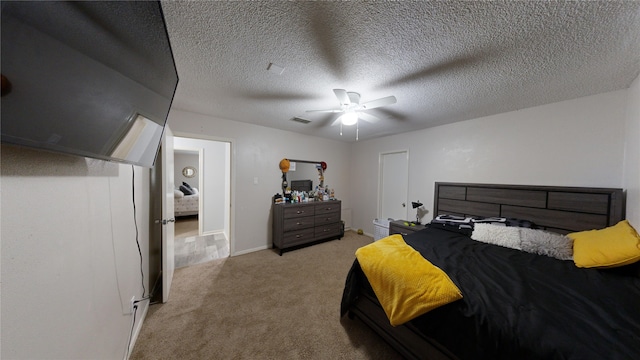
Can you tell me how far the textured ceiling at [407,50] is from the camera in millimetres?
1081

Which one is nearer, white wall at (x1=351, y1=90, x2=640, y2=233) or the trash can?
white wall at (x1=351, y1=90, x2=640, y2=233)

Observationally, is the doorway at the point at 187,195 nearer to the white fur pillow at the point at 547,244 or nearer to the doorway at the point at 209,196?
the doorway at the point at 209,196

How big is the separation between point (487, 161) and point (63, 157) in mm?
3980

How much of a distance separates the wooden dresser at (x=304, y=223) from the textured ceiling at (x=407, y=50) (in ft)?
6.02

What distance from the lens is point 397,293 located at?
4.19 ft

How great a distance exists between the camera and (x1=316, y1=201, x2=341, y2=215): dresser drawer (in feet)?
12.0

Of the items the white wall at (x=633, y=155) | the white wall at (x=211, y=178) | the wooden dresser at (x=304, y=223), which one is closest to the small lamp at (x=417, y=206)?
the wooden dresser at (x=304, y=223)

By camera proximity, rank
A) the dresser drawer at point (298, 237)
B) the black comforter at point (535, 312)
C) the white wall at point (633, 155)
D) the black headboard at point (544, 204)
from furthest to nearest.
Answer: the dresser drawer at point (298, 237) < the black headboard at point (544, 204) < the white wall at point (633, 155) < the black comforter at point (535, 312)

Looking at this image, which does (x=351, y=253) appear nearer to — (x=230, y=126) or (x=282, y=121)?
(x=282, y=121)

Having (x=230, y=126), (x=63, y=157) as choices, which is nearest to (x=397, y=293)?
(x=63, y=157)

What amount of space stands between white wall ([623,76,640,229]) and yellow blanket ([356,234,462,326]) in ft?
6.14

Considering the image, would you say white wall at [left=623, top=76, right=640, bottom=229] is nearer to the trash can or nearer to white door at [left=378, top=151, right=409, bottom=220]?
white door at [left=378, top=151, right=409, bottom=220]

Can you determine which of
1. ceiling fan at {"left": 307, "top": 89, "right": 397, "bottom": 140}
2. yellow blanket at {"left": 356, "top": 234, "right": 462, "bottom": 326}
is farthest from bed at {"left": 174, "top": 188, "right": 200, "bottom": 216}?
yellow blanket at {"left": 356, "top": 234, "right": 462, "bottom": 326}

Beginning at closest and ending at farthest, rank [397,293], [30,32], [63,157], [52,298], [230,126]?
[30,32], [52,298], [63,157], [397,293], [230,126]
